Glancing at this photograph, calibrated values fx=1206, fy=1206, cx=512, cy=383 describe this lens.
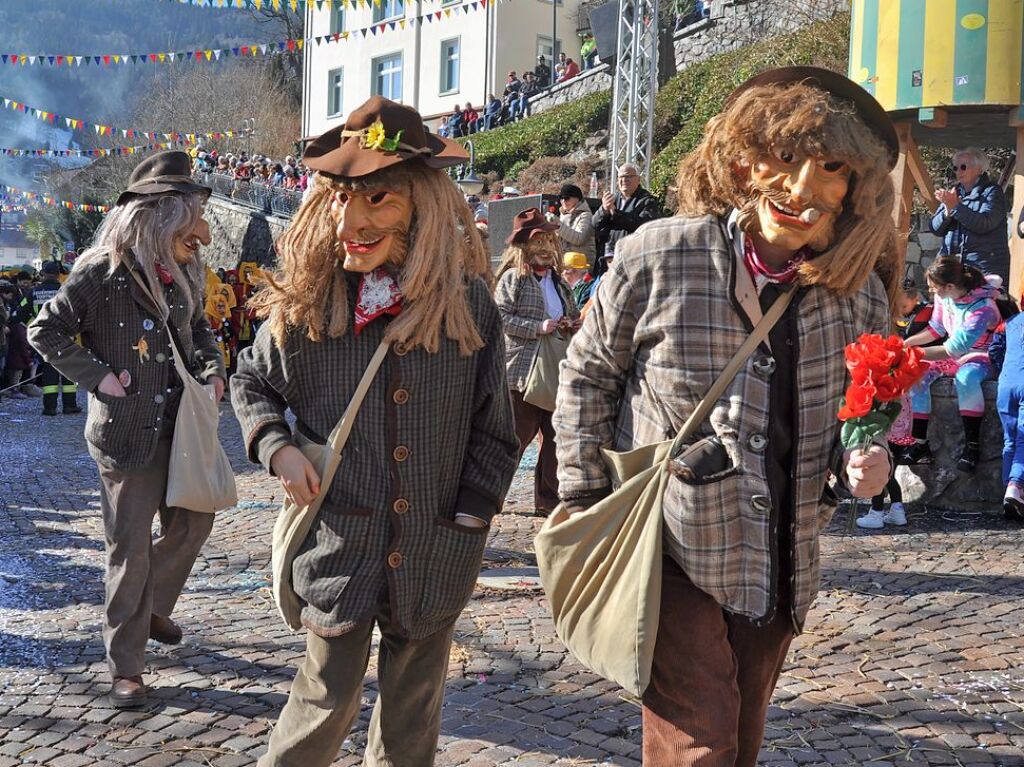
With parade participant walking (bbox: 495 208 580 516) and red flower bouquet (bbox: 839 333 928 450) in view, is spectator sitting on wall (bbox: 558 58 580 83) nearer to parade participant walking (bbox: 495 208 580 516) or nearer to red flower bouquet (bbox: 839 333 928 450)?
parade participant walking (bbox: 495 208 580 516)

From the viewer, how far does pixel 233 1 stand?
23.2 m

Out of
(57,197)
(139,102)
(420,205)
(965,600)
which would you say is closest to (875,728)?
(965,600)

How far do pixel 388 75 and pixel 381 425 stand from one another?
43.2 m

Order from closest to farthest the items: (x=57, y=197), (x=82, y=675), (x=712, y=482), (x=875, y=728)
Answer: (x=712, y=482) → (x=875, y=728) → (x=82, y=675) → (x=57, y=197)

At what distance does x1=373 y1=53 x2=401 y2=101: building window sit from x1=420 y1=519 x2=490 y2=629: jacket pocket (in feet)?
137

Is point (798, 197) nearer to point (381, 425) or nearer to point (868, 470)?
point (868, 470)

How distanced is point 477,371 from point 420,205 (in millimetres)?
447

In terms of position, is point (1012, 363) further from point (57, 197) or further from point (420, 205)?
point (57, 197)

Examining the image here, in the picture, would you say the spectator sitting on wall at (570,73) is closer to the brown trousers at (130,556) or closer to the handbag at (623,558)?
the brown trousers at (130,556)

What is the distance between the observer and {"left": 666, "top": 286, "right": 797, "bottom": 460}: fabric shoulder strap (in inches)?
105

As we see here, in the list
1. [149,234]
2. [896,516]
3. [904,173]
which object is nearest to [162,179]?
[149,234]

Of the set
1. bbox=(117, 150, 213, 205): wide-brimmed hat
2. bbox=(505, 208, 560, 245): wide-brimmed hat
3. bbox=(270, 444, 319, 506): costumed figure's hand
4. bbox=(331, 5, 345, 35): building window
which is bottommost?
bbox=(270, 444, 319, 506): costumed figure's hand

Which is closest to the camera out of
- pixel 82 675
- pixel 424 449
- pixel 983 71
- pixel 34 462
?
pixel 424 449

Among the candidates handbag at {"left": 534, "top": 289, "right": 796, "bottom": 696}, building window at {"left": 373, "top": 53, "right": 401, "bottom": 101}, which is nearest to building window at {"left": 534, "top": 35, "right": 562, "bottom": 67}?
building window at {"left": 373, "top": 53, "right": 401, "bottom": 101}
